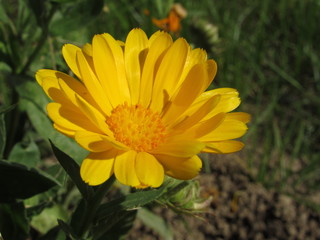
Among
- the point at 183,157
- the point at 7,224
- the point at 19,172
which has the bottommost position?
the point at 7,224

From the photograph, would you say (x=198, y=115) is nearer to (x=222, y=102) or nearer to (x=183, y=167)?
(x=222, y=102)

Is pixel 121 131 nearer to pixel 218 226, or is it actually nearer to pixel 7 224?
pixel 7 224

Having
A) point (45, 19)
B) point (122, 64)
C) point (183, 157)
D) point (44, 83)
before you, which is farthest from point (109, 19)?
point (183, 157)

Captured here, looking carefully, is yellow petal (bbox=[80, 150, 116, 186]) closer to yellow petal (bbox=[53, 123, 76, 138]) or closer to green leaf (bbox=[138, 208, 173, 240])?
yellow petal (bbox=[53, 123, 76, 138])

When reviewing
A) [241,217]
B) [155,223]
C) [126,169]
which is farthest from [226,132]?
[241,217]

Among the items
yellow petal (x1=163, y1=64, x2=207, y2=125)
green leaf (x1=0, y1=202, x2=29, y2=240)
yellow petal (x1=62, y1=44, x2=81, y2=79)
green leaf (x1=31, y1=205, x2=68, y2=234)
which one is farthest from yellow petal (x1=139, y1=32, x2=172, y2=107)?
green leaf (x1=31, y1=205, x2=68, y2=234)

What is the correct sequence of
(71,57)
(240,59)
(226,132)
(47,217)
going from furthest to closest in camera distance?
1. (240,59)
2. (47,217)
3. (71,57)
4. (226,132)
